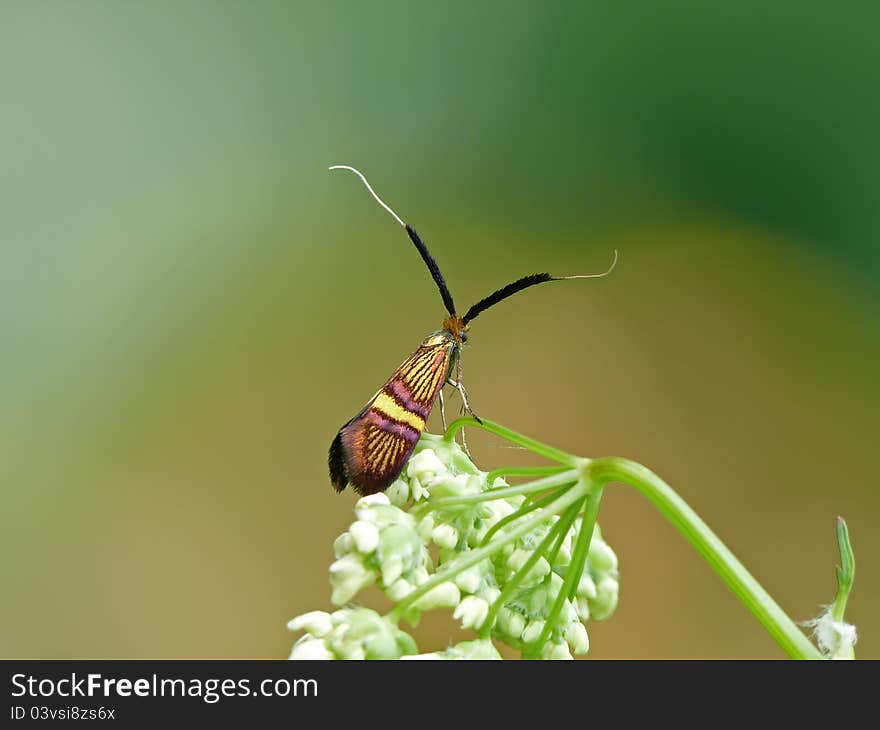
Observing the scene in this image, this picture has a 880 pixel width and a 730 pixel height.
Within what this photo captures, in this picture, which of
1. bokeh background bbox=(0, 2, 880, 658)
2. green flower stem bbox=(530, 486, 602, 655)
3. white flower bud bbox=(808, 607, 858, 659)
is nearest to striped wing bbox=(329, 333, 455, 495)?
green flower stem bbox=(530, 486, 602, 655)

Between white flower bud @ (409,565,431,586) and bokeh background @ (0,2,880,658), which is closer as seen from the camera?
white flower bud @ (409,565,431,586)

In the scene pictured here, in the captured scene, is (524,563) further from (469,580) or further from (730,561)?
(730,561)

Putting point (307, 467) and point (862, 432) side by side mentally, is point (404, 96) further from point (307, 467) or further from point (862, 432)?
point (862, 432)

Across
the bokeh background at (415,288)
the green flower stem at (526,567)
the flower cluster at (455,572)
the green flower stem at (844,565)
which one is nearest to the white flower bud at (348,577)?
the flower cluster at (455,572)

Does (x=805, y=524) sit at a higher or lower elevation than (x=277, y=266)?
lower

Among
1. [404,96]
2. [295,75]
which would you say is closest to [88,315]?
[295,75]

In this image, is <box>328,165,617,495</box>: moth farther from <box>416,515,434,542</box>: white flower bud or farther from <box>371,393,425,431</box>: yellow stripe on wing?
<box>416,515,434,542</box>: white flower bud

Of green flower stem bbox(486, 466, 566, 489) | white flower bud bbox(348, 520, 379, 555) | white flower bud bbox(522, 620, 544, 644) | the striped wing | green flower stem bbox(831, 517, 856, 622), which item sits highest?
the striped wing
